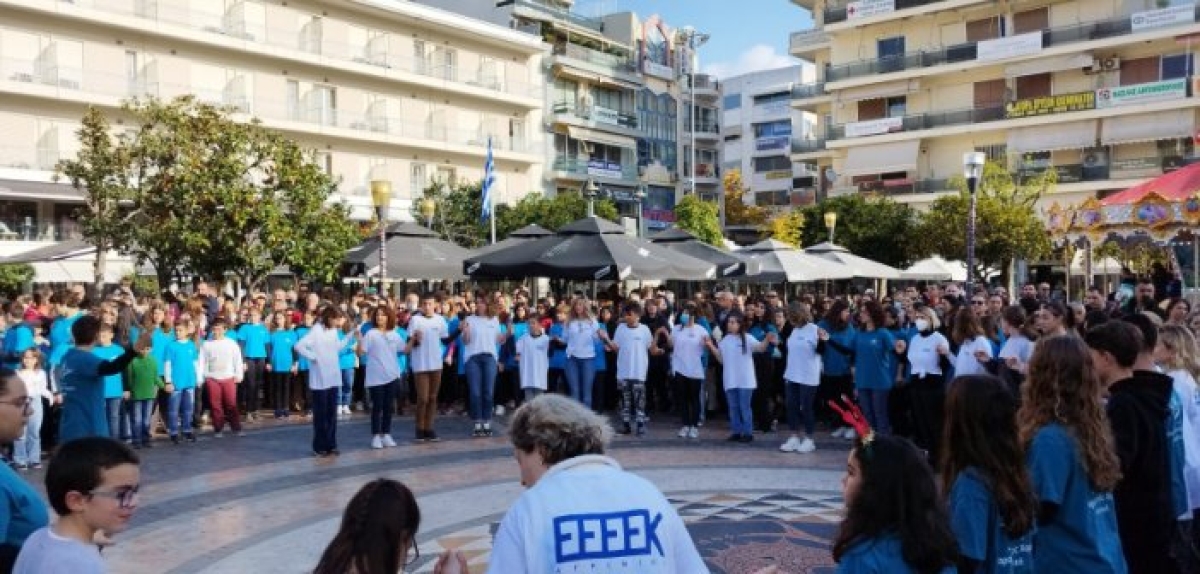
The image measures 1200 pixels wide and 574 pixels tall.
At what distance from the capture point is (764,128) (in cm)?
7531

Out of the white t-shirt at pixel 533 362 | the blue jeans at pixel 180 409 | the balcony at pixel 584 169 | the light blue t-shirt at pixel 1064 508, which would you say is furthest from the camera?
the balcony at pixel 584 169

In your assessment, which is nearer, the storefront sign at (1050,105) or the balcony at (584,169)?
the storefront sign at (1050,105)

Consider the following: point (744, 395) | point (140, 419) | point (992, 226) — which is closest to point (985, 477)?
point (744, 395)

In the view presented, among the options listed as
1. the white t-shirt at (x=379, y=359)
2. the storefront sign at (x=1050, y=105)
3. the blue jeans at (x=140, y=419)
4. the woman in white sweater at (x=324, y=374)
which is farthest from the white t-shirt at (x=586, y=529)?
the storefront sign at (x=1050, y=105)

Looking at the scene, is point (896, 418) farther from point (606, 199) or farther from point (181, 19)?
point (606, 199)

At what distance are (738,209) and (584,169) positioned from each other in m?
16.7

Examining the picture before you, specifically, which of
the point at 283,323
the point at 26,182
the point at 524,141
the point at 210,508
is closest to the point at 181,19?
the point at 26,182

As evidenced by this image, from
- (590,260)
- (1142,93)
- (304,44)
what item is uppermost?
(304,44)

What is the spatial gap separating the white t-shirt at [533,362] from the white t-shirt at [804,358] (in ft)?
11.1

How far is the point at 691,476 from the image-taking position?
10469 millimetres

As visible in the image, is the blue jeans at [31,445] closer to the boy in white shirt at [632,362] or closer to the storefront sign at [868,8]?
the boy in white shirt at [632,362]

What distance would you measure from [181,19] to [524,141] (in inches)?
730

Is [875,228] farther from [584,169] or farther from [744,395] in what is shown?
[744,395]

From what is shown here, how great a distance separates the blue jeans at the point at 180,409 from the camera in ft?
42.3
